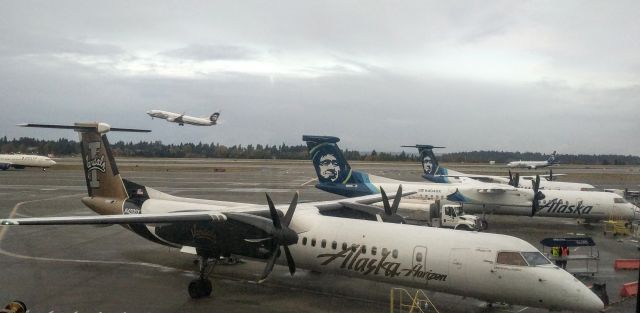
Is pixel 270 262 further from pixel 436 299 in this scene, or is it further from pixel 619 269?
pixel 619 269

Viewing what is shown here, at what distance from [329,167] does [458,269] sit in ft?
61.5

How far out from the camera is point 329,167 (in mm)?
32000

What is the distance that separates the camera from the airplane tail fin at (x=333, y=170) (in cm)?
3144

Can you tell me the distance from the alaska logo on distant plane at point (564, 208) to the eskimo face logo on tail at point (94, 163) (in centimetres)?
2804

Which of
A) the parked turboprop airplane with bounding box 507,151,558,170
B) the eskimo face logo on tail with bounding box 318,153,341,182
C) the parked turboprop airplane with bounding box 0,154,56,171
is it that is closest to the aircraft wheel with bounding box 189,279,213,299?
the eskimo face logo on tail with bounding box 318,153,341,182

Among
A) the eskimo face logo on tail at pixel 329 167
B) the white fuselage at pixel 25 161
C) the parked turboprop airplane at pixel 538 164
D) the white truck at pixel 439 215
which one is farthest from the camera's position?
the parked turboprop airplane at pixel 538 164

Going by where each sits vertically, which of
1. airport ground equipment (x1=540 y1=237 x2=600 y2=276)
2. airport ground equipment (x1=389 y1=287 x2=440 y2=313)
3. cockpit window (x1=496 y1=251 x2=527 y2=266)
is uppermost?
cockpit window (x1=496 y1=251 x2=527 y2=266)

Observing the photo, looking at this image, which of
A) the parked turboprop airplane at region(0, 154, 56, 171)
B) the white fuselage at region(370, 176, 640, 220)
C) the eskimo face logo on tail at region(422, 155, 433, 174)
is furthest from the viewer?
the parked turboprop airplane at region(0, 154, 56, 171)

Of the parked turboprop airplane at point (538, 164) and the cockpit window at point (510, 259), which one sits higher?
the parked turboprop airplane at point (538, 164)

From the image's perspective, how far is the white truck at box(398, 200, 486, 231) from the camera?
28609 mm

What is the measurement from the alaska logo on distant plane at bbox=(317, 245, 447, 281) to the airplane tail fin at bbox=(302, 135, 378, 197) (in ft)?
52.5

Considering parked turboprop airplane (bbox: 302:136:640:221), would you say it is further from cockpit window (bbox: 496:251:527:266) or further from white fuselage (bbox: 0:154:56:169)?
white fuselage (bbox: 0:154:56:169)

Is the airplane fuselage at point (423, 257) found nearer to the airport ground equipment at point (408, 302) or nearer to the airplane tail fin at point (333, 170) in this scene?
the airport ground equipment at point (408, 302)

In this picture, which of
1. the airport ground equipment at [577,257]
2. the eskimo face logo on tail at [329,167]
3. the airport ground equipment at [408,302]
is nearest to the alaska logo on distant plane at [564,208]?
the airport ground equipment at [577,257]
